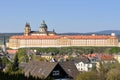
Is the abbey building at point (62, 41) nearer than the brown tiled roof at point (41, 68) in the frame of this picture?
No

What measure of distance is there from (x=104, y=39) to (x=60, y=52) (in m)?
28.0

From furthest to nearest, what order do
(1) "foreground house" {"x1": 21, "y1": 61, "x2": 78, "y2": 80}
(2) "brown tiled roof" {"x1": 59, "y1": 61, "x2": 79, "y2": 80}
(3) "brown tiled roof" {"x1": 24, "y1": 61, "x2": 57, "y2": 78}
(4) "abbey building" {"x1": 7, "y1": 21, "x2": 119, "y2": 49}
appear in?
1. (4) "abbey building" {"x1": 7, "y1": 21, "x2": 119, "y2": 49}
2. (2) "brown tiled roof" {"x1": 59, "y1": 61, "x2": 79, "y2": 80}
3. (3) "brown tiled roof" {"x1": 24, "y1": 61, "x2": 57, "y2": 78}
4. (1) "foreground house" {"x1": 21, "y1": 61, "x2": 78, "y2": 80}

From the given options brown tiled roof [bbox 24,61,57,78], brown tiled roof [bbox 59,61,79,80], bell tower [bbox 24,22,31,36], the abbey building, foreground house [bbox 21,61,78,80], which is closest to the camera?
foreground house [bbox 21,61,78,80]

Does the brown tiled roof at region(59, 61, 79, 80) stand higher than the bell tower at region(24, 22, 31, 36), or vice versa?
the brown tiled roof at region(59, 61, 79, 80)

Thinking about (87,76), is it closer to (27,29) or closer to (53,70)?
(53,70)

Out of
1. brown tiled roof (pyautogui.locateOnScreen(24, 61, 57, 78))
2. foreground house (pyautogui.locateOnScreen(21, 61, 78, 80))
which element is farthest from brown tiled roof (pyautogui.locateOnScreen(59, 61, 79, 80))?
brown tiled roof (pyautogui.locateOnScreen(24, 61, 57, 78))

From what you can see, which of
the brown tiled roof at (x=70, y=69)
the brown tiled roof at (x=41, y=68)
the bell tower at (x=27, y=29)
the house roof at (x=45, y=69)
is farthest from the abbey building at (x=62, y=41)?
the brown tiled roof at (x=41, y=68)

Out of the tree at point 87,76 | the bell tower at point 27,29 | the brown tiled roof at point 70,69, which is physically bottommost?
the bell tower at point 27,29

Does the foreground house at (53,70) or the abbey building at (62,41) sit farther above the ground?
the foreground house at (53,70)

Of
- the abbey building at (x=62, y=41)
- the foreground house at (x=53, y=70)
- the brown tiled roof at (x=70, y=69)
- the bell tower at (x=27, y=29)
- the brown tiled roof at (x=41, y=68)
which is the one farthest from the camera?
the bell tower at (x=27, y=29)

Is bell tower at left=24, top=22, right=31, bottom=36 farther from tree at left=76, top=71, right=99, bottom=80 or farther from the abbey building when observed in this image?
tree at left=76, top=71, right=99, bottom=80

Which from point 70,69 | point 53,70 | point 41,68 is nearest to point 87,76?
point 70,69

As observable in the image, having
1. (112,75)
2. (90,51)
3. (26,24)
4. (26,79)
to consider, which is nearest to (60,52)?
(90,51)

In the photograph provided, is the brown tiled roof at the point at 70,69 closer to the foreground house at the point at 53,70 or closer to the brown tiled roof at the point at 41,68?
the foreground house at the point at 53,70
